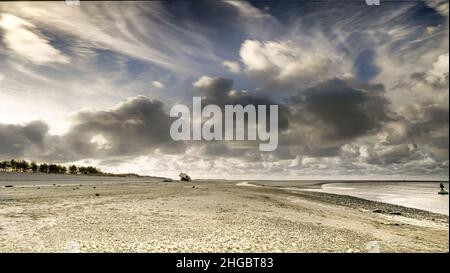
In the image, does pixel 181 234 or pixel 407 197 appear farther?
pixel 407 197

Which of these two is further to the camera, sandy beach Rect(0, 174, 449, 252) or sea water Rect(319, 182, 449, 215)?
sea water Rect(319, 182, 449, 215)

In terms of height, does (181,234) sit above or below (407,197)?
above

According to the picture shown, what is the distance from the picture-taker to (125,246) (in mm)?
10461

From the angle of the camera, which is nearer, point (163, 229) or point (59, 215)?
point (163, 229)

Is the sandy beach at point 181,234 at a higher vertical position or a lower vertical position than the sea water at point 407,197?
higher

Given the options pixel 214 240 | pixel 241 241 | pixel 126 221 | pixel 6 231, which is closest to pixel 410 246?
pixel 241 241

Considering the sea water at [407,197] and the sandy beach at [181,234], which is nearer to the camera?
the sandy beach at [181,234]

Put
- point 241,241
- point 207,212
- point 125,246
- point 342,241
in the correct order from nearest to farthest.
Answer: point 125,246 → point 241,241 → point 342,241 → point 207,212

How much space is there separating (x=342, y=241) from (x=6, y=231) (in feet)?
44.0

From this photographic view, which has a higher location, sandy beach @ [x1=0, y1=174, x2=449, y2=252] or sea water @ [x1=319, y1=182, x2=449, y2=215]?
sandy beach @ [x1=0, y1=174, x2=449, y2=252]
